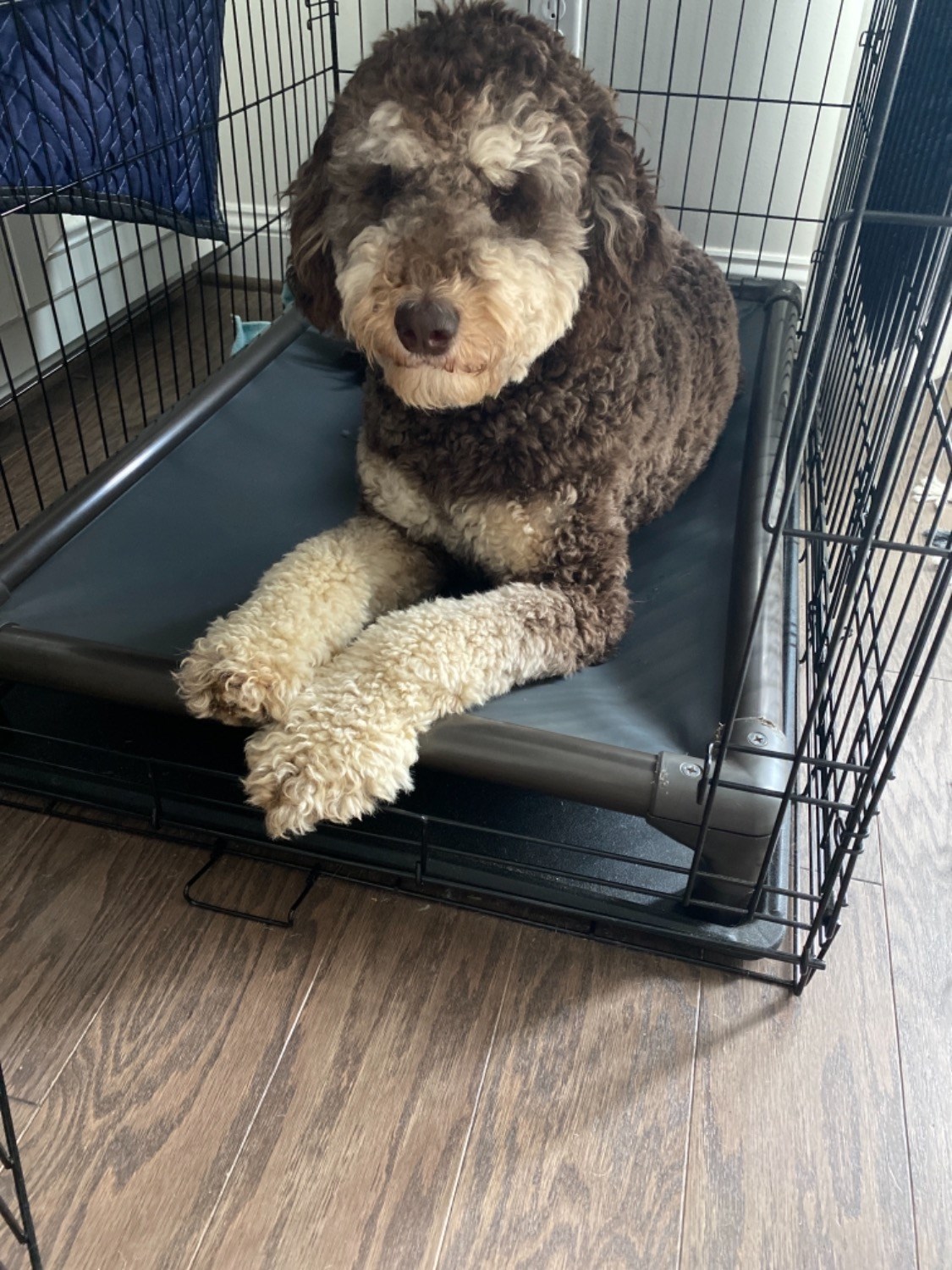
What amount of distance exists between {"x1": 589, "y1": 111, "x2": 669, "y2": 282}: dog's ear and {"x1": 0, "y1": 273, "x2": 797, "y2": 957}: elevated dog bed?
544 mm

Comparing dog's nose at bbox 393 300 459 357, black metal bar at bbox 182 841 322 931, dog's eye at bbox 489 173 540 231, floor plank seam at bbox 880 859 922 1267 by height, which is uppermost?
dog's eye at bbox 489 173 540 231

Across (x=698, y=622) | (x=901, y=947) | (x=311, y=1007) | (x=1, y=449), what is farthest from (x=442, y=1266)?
(x=1, y=449)

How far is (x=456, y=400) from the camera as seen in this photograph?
1.36 meters

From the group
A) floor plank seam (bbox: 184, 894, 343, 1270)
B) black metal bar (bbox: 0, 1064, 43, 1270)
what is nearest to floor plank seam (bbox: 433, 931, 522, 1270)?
floor plank seam (bbox: 184, 894, 343, 1270)

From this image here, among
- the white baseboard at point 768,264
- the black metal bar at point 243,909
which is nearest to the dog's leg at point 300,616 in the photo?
the black metal bar at point 243,909

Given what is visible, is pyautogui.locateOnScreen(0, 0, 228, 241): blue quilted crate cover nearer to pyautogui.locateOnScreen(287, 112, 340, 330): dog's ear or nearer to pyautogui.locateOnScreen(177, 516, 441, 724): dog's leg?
pyautogui.locateOnScreen(287, 112, 340, 330): dog's ear

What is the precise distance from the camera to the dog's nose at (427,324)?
1.23 meters

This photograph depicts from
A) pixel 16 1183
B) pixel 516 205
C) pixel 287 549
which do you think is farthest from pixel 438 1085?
pixel 516 205

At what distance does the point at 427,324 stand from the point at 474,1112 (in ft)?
3.19

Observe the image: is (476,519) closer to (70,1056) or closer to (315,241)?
(315,241)

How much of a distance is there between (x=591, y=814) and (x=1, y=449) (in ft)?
5.82

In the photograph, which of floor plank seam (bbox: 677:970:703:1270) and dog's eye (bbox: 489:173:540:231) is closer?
floor plank seam (bbox: 677:970:703:1270)

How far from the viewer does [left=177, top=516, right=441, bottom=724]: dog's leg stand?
131 cm

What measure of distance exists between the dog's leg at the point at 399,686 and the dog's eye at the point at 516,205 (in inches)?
20.2
